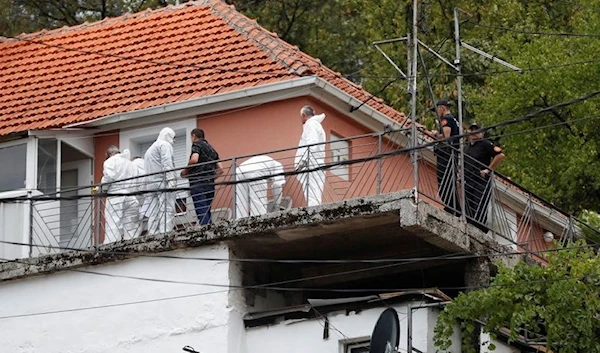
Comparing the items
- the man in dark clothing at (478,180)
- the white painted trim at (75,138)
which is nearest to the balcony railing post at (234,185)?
the man in dark clothing at (478,180)

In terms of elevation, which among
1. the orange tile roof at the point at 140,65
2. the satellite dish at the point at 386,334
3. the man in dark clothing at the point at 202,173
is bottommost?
the satellite dish at the point at 386,334

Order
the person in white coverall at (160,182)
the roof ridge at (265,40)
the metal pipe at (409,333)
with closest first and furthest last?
the metal pipe at (409,333) < the person in white coverall at (160,182) < the roof ridge at (265,40)

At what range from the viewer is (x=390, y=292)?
95.0 ft

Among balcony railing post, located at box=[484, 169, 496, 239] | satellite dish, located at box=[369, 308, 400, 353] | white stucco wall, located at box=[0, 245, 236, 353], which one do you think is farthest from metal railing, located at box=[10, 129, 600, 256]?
satellite dish, located at box=[369, 308, 400, 353]

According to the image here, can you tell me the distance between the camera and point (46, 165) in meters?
32.4

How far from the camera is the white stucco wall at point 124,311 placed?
2923 centimetres

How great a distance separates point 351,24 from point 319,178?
18774 mm

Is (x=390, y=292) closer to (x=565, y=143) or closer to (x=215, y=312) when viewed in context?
(x=215, y=312)

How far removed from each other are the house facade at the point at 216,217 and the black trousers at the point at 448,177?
0.30m

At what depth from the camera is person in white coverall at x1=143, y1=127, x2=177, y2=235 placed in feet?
99.2

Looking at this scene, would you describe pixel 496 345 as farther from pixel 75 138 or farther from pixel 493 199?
pixel 75 138

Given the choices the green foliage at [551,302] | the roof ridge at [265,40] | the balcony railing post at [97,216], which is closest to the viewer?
the green foliage at [551,302]

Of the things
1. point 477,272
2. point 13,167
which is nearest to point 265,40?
point 13,167

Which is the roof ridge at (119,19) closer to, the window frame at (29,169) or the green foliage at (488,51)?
the green foliage at (488,51)
